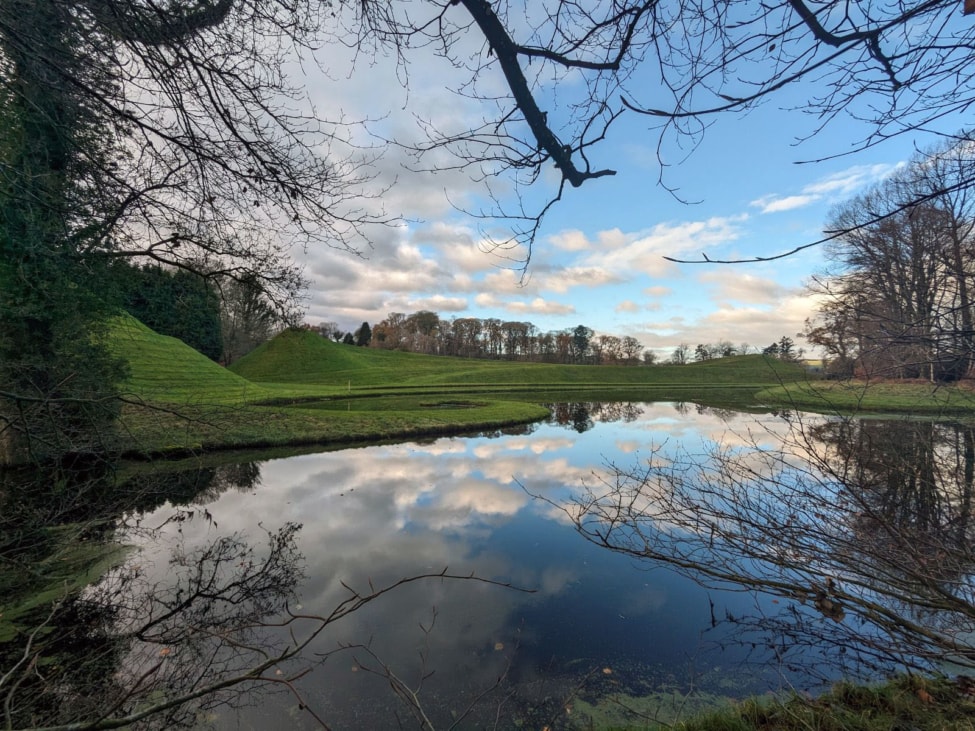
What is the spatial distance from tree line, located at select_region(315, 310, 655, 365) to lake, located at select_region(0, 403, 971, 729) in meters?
74.5

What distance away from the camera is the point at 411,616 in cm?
535

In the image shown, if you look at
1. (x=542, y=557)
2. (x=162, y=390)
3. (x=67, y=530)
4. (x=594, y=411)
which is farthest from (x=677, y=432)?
(x=162, y=390)

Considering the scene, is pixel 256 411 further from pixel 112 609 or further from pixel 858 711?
pixel 858 711

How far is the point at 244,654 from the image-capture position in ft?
14.3

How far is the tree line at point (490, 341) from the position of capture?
8281 cm

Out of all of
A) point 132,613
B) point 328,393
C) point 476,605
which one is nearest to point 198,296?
point 132,613

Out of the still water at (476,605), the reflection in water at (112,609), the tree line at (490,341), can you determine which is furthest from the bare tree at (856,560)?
the tree line at (490,341)

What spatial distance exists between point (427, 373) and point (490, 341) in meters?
33.3

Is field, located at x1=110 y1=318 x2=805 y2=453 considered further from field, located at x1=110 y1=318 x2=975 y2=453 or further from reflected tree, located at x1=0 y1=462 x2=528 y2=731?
reflected tree, located at x1=0 y1=462 x2=528 y2=731

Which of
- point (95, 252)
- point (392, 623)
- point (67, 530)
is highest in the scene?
point (95, 252)

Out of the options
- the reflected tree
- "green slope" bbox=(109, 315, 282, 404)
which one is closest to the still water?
the reflected tree

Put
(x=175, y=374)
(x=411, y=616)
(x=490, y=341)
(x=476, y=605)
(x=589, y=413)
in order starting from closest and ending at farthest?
1. (x=411, y=616)
2. (x=476, y=605)
3. (x=175, y=374)
4. (x=589, y=413)
5. (x=490, y=341)

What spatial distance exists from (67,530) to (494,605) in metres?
6.00

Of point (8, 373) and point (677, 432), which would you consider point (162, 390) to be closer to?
point (8, 373)
